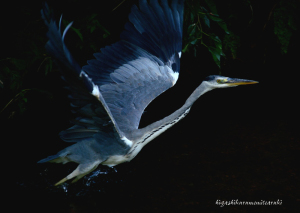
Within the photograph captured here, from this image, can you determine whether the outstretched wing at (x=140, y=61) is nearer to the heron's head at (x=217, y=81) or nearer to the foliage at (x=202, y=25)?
the foliage at (x=202, y=25)

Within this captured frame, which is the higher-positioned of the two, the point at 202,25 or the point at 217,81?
the point at 202,25

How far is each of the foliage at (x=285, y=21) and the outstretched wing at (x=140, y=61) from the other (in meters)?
1.06

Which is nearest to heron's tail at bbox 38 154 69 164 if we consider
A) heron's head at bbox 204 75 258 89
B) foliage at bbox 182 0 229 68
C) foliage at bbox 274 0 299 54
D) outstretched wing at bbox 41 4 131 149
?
outstretched wing at bbox 41 4 131 149

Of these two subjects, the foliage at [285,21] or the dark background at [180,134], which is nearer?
the dark background at [180,134]

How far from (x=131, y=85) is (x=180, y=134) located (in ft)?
3.02

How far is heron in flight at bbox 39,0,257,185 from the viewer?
328 centimetres

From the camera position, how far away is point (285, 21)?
421cm

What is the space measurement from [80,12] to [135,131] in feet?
4.83

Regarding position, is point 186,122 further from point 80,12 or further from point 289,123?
point 80,12

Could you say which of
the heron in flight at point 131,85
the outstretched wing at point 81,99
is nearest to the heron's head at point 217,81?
the heron in flight at point 131,85

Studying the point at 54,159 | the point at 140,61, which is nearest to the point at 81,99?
the point at 54,159

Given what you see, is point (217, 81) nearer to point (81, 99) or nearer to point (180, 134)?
point (180, 134)

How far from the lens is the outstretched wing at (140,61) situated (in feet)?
11.9

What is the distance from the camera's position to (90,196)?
11.0ft
